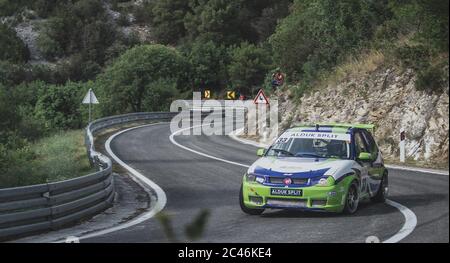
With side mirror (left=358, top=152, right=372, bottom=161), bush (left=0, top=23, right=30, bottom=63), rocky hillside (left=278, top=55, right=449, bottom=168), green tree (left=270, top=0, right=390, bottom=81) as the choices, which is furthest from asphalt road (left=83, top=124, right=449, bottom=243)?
bush (left=0, top=23, right=30, bottom=63)

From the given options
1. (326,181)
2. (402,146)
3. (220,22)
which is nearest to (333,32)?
(402,146)

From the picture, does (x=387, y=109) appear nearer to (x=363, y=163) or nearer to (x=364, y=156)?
(x=363, y=163)

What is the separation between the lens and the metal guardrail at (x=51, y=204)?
10398 mm

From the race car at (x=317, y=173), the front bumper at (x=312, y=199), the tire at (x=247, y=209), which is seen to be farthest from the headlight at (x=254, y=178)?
the tire at (x=247, y=209)

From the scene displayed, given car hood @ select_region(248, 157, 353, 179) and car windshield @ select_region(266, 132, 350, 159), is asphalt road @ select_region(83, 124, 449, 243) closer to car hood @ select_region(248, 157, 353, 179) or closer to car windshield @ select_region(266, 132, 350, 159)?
car hood @ select_region(248, 157, 353, 179)

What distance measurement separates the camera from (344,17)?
33781 millimetres

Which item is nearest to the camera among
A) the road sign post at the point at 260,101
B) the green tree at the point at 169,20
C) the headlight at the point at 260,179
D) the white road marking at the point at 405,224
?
the white road marking at the point at 405,224

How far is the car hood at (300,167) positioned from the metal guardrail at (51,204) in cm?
284

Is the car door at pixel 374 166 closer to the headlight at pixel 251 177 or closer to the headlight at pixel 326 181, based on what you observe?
the headlight at pixel 326 181

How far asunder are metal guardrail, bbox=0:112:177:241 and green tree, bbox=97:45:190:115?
2572 inches

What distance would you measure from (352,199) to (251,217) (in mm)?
1729

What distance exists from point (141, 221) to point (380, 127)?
635 inches
